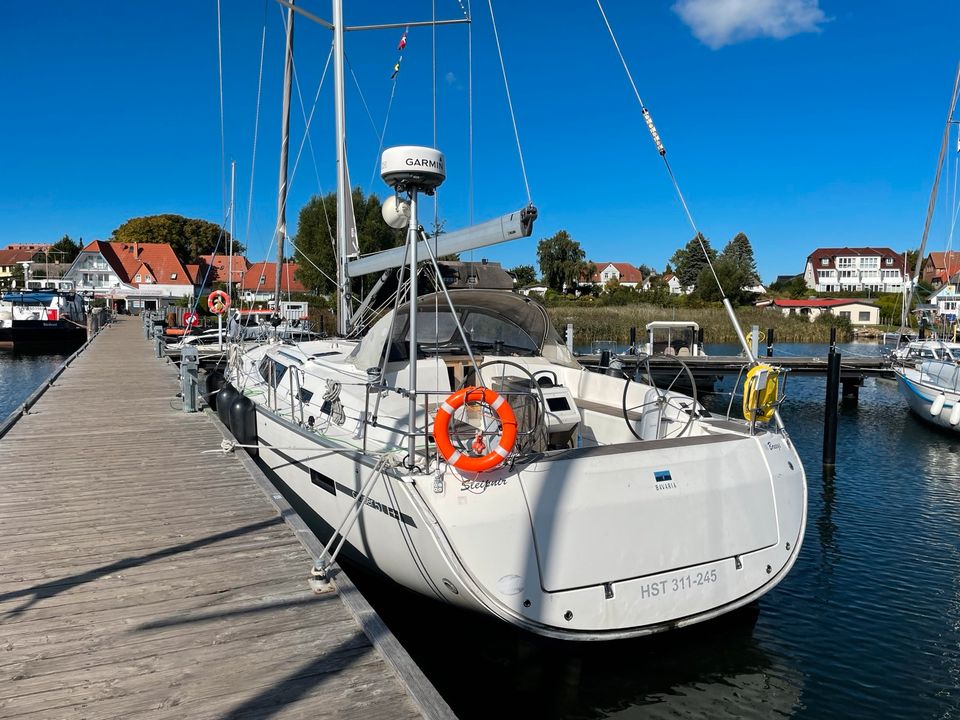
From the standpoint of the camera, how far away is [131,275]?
67.2 metres

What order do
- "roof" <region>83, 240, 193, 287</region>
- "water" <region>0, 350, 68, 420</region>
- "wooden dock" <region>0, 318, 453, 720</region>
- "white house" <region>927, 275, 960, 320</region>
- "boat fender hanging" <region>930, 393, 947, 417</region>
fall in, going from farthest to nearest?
"roof" <region>83, 240, 193, 287</region> < "white house" <region>927, 275, 960, 320</region> < "water" <region>0, 350, 68, 420</region> < "boat fender hanging" <region>930, 393, 947, 417</region> < "wooden dock" <region>0, 318, 453, 720</region>

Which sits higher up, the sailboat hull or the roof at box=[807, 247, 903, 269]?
the roof at box=[807, 247, 903, 269]

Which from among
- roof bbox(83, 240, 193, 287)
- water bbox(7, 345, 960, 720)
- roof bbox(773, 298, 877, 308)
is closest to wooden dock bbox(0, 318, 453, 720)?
water bbox(7, 345, 960, 720)

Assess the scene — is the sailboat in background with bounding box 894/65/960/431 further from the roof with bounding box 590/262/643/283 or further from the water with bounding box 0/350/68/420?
the roof with bounding box 590/262/643/283

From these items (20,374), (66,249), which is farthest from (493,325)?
(66,249)

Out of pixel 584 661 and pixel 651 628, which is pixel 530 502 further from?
pixel 584 661

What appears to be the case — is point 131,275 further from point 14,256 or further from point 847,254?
point 847,254

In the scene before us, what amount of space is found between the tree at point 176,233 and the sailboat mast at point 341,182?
224 ft

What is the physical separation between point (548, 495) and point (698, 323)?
40.5 metres

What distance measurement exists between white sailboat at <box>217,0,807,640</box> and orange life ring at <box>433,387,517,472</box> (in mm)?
10

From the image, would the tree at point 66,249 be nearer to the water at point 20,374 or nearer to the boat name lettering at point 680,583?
the water at point 20,374

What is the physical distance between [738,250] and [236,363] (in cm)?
9062

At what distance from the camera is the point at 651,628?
4.71 m

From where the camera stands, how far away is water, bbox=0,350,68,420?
21.1 meters
